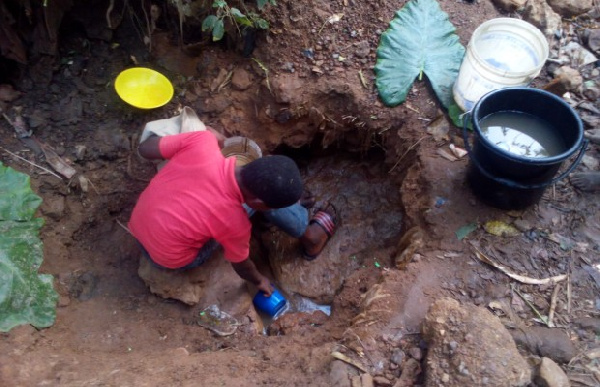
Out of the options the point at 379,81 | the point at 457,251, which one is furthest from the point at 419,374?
the point at 379,81

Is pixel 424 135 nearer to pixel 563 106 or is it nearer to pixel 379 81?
pixel 379 81

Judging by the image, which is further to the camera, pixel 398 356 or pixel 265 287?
pixel 265 287

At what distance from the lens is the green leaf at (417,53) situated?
10.1 feet

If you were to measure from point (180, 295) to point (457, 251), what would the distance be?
5.25 ft

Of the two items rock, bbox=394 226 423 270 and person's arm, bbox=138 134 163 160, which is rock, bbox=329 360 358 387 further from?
person's arm, bbox=138 134 163 160

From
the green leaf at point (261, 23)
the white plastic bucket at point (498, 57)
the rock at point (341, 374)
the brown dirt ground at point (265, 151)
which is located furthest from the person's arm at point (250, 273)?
the white plastic bucket at point (498, 57)

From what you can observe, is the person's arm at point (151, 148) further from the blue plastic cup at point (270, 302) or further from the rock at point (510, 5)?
the rock at point (510, 5)

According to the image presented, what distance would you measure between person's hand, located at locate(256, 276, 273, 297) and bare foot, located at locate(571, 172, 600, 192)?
192 cm

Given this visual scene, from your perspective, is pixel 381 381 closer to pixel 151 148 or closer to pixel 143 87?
pixel 151 148

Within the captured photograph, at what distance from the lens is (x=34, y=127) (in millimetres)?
2949

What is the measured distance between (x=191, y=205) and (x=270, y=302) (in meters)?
1.16

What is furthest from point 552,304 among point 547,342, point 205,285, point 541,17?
point 541,17

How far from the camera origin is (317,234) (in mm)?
3330

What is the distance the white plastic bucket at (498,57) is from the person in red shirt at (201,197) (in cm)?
133
